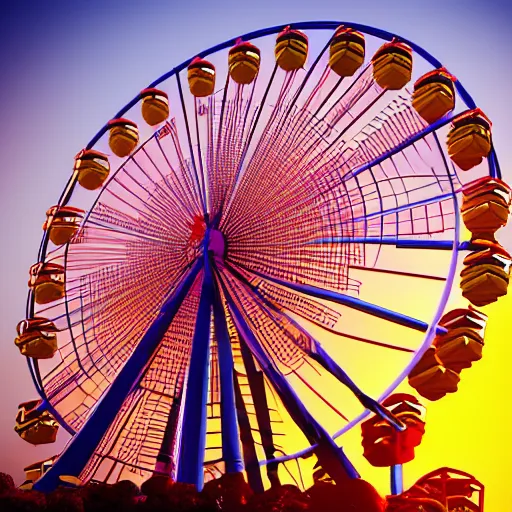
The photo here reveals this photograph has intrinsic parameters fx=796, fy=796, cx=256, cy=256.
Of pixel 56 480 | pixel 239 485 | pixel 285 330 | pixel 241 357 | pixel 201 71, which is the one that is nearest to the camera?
pixel 239 485

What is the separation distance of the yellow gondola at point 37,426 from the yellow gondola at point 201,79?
1.64 meters

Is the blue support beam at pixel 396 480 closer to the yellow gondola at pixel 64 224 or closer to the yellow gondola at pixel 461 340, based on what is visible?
the yellow gondola at pixel 461 340

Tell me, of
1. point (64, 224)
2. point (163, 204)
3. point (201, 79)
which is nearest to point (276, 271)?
point (163, 204)

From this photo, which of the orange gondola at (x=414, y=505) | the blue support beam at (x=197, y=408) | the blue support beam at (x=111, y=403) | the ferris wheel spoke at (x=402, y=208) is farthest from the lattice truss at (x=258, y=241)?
the orange gondola at (x=414, y=505)

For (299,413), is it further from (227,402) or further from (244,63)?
(244,63)

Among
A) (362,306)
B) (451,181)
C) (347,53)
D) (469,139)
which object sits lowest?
(362,306)

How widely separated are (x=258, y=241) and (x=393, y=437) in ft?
3.20

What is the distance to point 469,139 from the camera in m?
3.13

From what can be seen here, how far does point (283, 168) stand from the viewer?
3.40m

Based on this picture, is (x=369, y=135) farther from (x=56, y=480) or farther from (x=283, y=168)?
(x=56, y=480)

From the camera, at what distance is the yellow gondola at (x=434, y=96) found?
3.17 metres

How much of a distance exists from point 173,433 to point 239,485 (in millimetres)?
613

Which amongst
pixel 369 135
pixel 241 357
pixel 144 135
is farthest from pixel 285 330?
pixel 144 135

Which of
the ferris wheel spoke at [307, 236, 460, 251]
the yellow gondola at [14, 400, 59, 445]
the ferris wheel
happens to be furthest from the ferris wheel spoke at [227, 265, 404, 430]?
the yellow gondola at [14, 400, 59, 445]
